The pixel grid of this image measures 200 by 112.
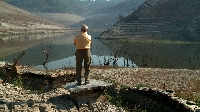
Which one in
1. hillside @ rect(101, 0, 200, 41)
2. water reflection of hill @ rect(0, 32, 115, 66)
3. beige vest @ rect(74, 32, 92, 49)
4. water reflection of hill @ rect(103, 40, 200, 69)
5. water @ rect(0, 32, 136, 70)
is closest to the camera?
beige vest @ rect(74, 32, 92, 49)

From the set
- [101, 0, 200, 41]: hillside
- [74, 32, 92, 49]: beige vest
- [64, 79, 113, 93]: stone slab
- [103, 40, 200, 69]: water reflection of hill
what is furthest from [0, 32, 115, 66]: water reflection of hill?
[74, 32, 92, 49]: beige vest

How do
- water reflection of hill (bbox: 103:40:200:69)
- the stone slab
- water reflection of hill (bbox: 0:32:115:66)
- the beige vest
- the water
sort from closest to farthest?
the stone slab
the beige vest
the water
water reflection of hill (bbox: 103:40:200:69)
water reflection of hill (bbox: 0:32:115:66)

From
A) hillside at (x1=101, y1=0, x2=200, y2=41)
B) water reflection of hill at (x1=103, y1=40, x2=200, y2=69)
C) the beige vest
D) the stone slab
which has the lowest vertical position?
water reflection of hill at (x1=103, y1=40, x2=200, y2=69)

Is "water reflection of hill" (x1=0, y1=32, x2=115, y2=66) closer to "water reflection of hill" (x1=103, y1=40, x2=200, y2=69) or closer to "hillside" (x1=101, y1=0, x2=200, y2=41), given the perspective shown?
"water reflection of hill" (x1=103, y1=40, x2=200, y2=69)

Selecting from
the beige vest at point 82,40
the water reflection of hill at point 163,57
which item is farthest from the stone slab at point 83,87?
the water reflection of hill at point 163,57

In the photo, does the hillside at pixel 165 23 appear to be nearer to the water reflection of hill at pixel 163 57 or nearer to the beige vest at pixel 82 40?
the water reflection of hill at pixel 163 57

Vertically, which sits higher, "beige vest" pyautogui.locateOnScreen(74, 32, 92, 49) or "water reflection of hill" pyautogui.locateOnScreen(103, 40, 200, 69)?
"beige vest" pyautogui.locateOnScreen(74, 32, 92, 49)

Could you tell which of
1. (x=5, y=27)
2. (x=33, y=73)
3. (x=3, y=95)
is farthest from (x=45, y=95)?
(x=5, y=27)

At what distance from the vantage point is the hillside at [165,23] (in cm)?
10350

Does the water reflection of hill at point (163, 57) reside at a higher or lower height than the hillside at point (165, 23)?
lower

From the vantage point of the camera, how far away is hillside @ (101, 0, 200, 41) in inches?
4075

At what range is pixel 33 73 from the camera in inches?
671

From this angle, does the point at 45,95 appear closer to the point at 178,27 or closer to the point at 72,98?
the point at 72,98

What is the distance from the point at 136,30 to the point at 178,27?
17950mm
